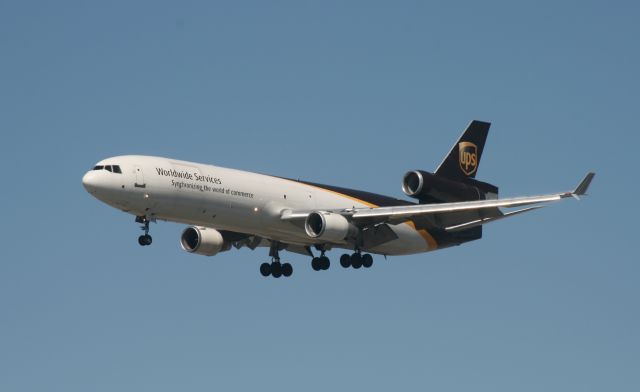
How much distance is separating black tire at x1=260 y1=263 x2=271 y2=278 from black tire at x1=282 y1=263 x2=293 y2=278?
82cm

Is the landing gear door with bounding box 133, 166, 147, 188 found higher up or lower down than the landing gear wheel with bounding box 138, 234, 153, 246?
higher up

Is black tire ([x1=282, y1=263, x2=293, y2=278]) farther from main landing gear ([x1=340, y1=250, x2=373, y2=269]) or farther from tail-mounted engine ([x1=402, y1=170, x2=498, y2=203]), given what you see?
tail-mounted engine ([x1=402, y1=170, x2=498, y2=203])

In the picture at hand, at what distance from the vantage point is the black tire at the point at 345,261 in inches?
2773

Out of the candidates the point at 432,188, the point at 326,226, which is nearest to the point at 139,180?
the point at 326,226

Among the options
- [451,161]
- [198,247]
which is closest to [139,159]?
[198,247]

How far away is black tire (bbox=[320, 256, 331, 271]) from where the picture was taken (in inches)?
2810

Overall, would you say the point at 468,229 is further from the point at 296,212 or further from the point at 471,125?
the point at 296,212

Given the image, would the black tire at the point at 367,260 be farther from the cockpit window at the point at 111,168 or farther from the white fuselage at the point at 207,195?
the cockpit window at the point at 111,168

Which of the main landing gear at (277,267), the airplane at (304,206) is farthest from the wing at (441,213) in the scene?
the main landing gear at (277,267)

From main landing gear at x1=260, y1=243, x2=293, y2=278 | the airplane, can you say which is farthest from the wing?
main landing gear at x1=260, y1=243, x2=293, y2=278

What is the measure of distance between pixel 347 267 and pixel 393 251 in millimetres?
2853

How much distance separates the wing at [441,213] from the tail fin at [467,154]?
4740 millimetres

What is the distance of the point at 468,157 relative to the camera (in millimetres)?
75875

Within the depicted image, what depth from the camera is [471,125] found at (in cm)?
7719
